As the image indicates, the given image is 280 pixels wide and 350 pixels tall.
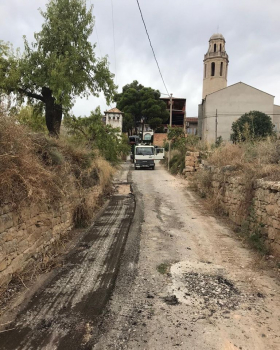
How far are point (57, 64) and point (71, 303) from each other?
9.73 m

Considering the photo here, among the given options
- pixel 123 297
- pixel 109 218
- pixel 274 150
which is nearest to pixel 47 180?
pixel 123 297

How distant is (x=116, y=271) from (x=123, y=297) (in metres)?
0.88

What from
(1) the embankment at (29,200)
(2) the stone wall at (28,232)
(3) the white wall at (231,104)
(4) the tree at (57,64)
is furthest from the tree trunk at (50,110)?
(3) the white wall at (231,104)

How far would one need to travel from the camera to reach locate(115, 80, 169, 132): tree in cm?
4372

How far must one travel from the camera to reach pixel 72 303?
12.4ft

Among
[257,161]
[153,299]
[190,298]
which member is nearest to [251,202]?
[257,161]

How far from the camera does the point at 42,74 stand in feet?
37.3

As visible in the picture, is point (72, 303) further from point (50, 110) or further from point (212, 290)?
point (50, 110)

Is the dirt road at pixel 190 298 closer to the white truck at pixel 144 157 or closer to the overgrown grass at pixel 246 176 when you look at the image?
the overgrown grass at pixel 246 176

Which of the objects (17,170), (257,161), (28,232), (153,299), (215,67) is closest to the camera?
(153,299)

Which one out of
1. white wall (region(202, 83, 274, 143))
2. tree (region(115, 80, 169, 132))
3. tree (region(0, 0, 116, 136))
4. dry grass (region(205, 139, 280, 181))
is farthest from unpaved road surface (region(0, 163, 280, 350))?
tree (region(115, 80, 169, 132))

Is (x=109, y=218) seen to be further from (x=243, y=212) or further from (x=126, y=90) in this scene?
(x=126, y=90)

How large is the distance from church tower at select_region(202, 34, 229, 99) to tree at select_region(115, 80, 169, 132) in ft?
48.3

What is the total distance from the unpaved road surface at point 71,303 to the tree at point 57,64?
649cm
